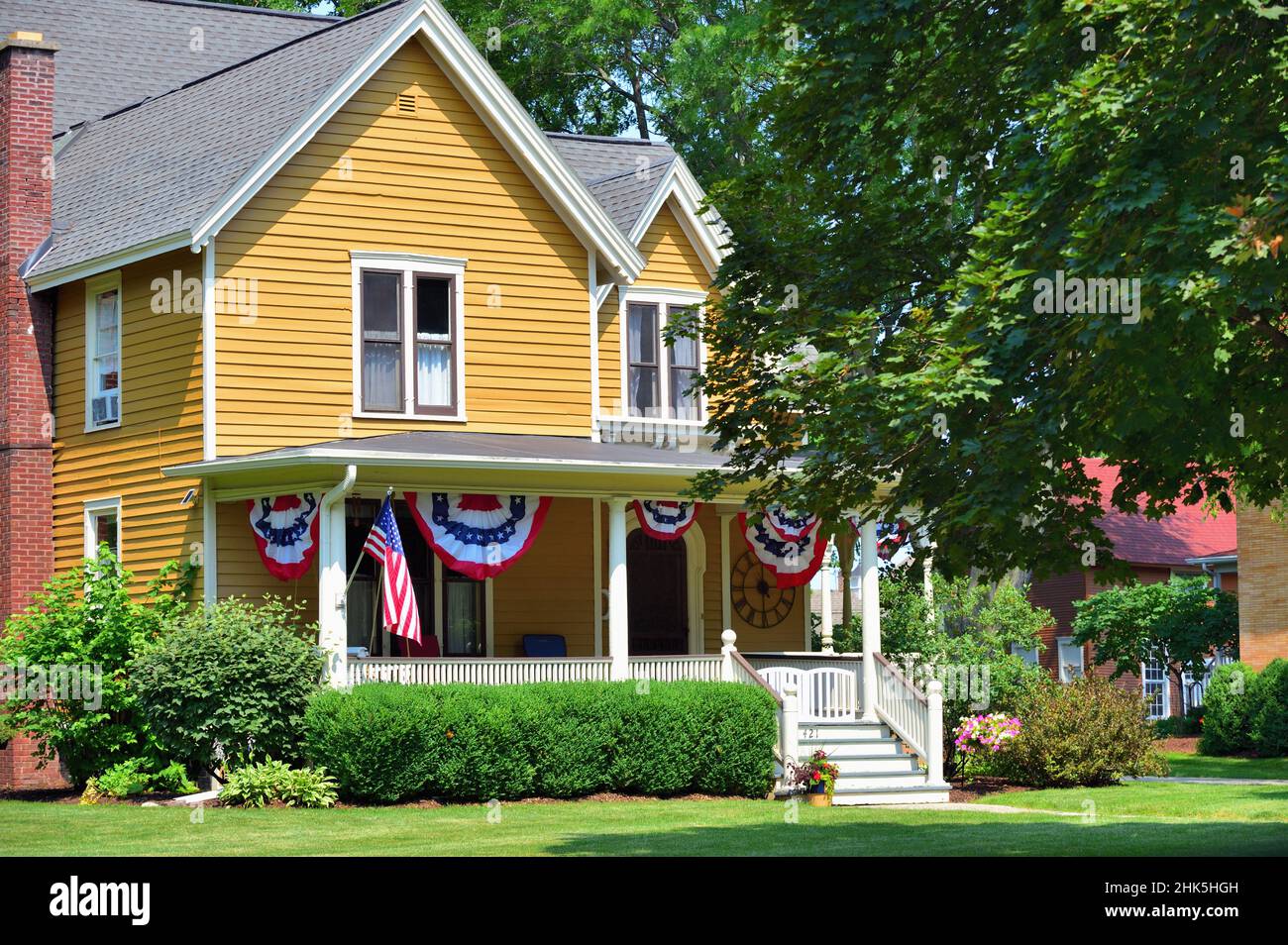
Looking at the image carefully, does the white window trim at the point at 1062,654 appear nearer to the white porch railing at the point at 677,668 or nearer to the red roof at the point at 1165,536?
the red roof at the point at 1165,536

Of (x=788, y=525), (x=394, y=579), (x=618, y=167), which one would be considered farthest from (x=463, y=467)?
(x=618, y=167)

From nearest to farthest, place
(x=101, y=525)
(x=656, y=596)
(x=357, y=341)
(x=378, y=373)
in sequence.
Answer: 1. (x=357, y=341)
2. (x=378, y=373)
3. (x=101, y=525)
4. (x=656, y=596)

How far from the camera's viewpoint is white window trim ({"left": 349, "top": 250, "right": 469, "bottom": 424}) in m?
25.1

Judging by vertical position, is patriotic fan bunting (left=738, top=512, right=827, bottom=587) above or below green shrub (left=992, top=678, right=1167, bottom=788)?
above

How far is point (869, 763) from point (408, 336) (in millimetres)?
8527

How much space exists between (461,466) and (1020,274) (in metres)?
10.3

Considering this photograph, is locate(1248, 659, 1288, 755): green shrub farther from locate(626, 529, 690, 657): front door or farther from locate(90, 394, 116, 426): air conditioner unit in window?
locate(90, 394, 116, 426): air conditioner unit in window

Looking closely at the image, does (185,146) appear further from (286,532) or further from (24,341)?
(286,532)

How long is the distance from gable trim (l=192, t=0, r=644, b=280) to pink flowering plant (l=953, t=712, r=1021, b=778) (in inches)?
323

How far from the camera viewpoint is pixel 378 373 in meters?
25.3

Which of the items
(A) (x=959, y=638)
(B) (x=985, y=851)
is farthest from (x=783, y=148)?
(A) (x=959, y=638)

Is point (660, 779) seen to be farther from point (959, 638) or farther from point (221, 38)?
point (221, 38)

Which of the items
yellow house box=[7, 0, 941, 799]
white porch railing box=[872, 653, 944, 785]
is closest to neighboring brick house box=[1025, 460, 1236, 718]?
white porch railing box=[872, 653, 944, 785]

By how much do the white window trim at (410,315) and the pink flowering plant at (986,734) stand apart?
851 cm
